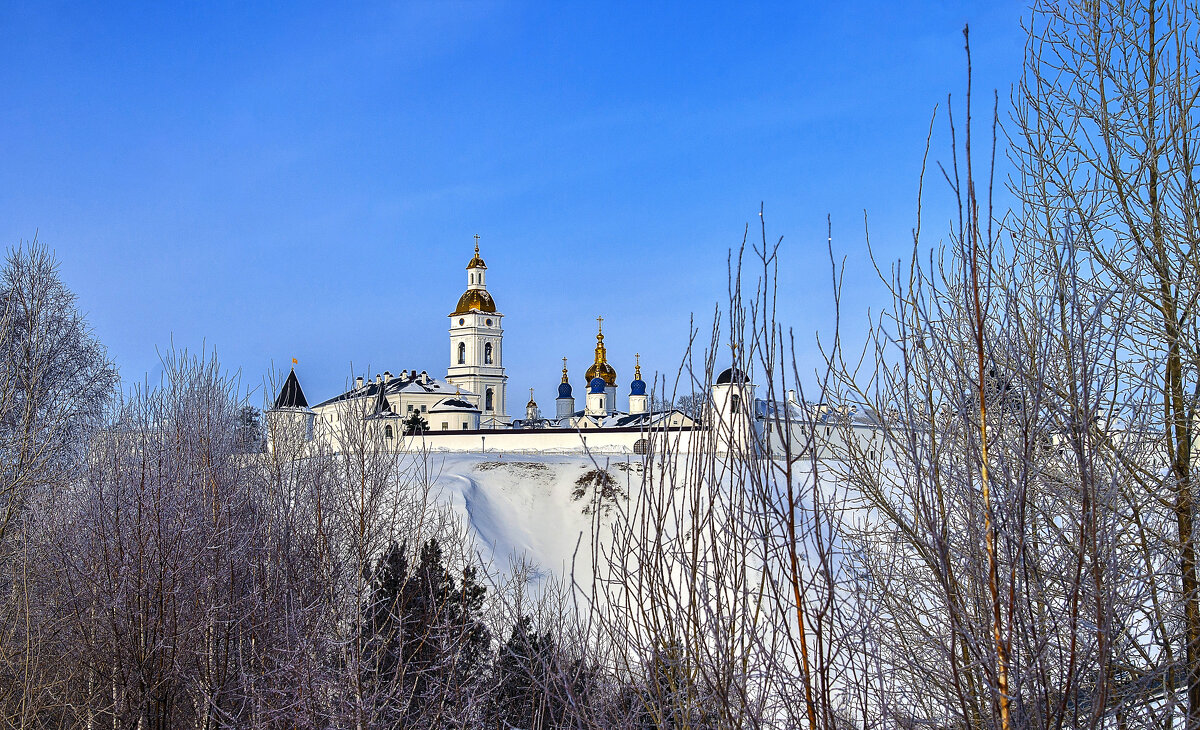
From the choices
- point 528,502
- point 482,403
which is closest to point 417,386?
point 482,403

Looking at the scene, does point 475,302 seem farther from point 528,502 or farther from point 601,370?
point 528,502

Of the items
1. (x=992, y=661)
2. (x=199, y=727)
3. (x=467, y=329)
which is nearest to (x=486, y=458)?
(x=199, y=727)

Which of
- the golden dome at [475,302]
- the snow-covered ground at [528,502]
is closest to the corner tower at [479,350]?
the golden dome at [475,302]

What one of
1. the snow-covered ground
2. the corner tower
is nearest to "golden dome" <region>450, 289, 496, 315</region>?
the corner tower

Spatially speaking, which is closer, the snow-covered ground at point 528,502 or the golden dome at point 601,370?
the snow-covered ground at point 528,502

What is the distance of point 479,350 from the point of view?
224 ft

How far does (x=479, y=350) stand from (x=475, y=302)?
361cm

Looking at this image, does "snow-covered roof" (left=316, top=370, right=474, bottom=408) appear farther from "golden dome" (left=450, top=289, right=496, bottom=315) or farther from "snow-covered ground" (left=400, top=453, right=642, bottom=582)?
"snow-covered ground" (left=400, top=453, right=642, bottom=582)

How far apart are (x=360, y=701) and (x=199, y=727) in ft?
8.66

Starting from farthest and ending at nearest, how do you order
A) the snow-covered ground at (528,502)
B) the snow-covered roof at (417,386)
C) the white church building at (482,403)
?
the snow-covered roof at (417,386) < the white church building at (482,403) < the snow-covered ground at (528,502)

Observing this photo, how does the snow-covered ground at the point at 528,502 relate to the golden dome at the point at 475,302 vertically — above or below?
below

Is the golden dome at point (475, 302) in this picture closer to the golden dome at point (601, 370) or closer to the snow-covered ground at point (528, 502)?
the golden dome at point (601, 370)

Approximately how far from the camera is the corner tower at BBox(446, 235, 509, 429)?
6807cm

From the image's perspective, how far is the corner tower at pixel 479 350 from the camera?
68075mm
